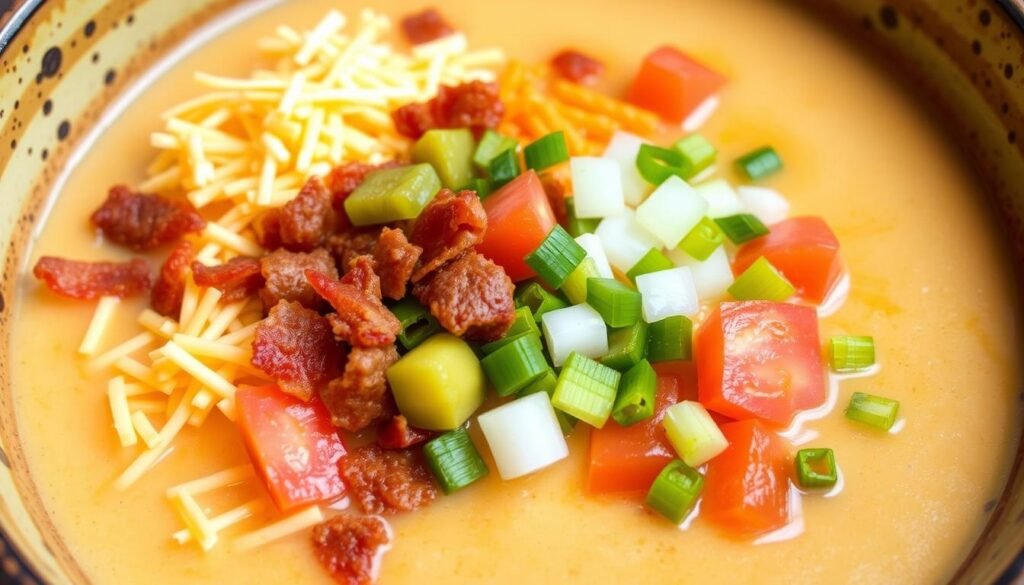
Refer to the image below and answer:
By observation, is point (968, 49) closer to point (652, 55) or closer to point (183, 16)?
point (652, 55)

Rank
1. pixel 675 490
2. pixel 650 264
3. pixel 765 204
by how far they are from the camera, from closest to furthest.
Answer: pixel 675 490
pixel 650 264
pixel 765 204

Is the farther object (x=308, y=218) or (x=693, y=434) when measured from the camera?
(x=308, y=218)

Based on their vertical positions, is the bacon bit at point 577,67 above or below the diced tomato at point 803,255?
above

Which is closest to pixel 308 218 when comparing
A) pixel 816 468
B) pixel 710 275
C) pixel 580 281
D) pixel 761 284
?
pixel 580 281

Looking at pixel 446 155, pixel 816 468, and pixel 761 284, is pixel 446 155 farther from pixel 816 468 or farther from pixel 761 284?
pixel 816 468

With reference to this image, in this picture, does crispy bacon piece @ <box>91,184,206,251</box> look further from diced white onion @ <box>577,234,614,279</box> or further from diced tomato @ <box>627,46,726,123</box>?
diced tomato @ <box>627,46,726,123</box>

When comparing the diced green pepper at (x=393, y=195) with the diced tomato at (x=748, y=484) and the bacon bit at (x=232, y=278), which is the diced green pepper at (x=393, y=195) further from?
the diced tomato at (x=748, y=484)

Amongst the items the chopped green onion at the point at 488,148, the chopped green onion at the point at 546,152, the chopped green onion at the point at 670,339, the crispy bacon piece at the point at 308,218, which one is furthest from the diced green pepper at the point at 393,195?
the chopped green onion at the point at 670,339
